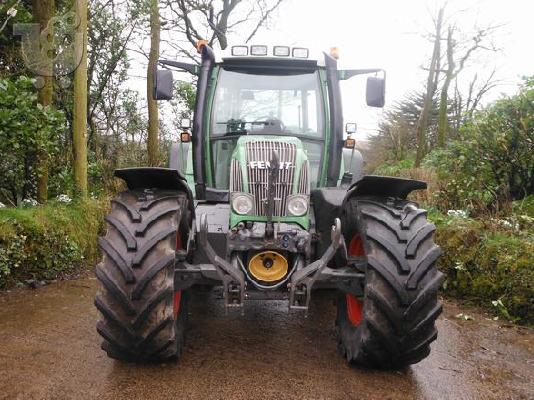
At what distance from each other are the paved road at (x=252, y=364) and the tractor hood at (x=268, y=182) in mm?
1013

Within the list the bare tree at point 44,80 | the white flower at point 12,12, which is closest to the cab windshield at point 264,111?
the white flower at point 12,12

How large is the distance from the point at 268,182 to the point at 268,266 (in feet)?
2.01

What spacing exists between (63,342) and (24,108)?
3146mm

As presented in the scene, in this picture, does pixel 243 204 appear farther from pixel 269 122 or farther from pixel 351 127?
pixel 351 127

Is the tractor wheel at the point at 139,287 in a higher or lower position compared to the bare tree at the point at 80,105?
→ lower

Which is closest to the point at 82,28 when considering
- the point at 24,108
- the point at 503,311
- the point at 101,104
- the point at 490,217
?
the point at 24,108

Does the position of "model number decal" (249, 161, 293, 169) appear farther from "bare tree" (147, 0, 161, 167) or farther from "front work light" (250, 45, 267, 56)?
"bare tree" (147, 0, 161, 167)

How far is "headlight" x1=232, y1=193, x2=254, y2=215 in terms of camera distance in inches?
159

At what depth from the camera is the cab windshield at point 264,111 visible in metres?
5.01

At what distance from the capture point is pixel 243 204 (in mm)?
4035

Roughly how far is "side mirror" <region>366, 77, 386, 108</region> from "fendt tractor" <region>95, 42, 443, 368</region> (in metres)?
0.36

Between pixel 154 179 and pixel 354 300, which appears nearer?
pixel 154 179

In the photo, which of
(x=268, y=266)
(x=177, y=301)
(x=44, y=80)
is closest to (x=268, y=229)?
(x=268, y=266)

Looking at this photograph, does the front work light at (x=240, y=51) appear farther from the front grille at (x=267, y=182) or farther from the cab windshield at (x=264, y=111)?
the front grille at (x=267, y=182)
